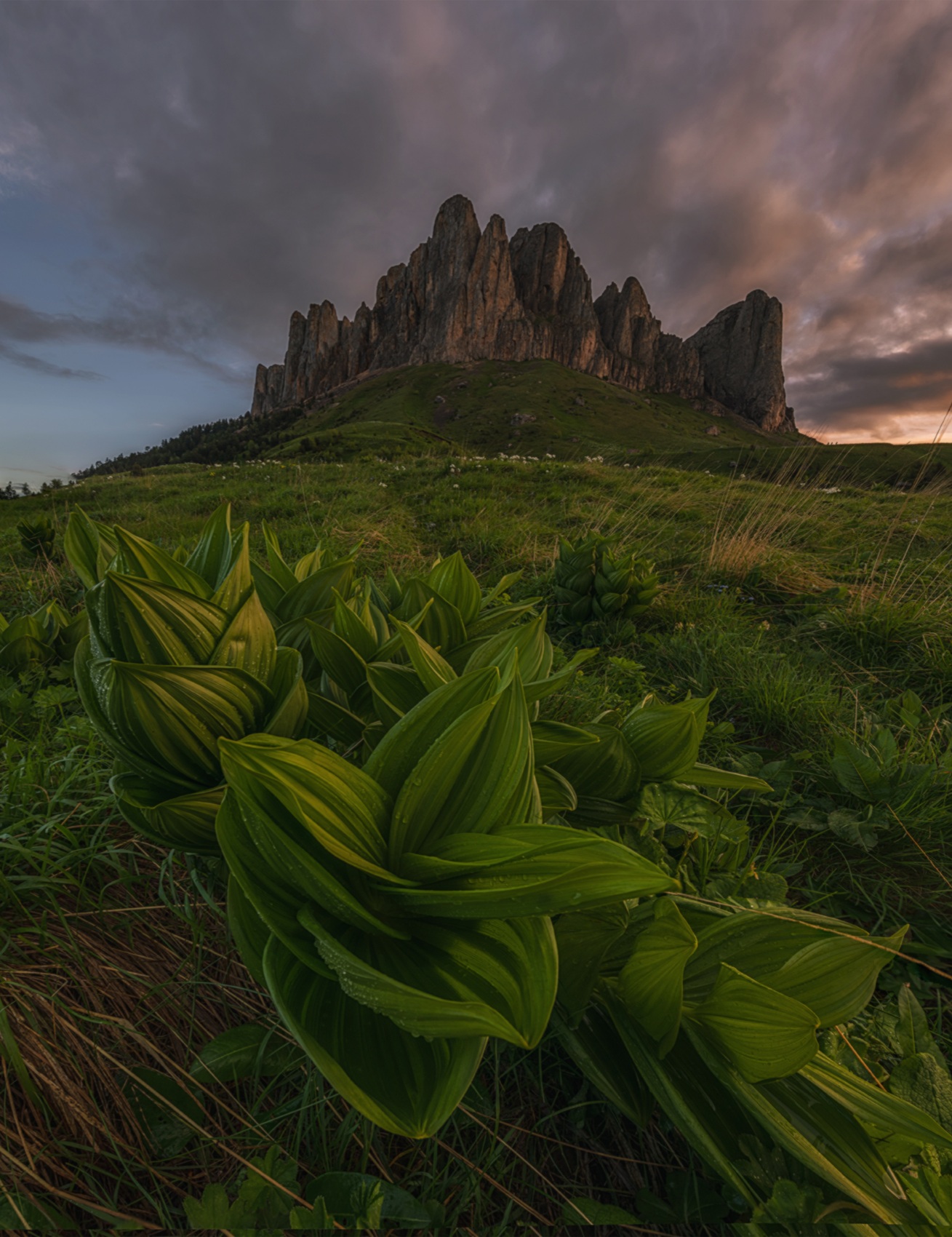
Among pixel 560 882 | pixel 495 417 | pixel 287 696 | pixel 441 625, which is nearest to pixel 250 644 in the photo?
pixel 287 696

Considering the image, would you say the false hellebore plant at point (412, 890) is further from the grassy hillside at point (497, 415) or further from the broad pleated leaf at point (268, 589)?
the grassy hillside at point (497, 415)

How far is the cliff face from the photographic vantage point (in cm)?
11775

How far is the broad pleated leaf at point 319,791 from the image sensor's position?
761mm

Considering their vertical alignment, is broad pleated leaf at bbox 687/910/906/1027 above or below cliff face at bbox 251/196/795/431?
below

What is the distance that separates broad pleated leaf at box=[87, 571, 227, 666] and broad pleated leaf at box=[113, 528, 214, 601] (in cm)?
13

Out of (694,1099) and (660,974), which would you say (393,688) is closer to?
(660,974)

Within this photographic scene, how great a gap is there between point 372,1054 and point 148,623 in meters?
0.86

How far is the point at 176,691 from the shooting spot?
3.23 ft

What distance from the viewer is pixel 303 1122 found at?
109 cm

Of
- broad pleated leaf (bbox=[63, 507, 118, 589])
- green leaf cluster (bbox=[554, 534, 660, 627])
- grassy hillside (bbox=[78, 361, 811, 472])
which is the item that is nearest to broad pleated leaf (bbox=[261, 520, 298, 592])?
broad pleated leaf (bbox=[63, 507, 118, 589])

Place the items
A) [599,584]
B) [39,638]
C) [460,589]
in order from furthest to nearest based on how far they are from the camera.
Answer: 1. [599,584]
2. [39,638]
3. [460,589]

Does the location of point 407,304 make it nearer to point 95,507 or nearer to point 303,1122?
point 95,507

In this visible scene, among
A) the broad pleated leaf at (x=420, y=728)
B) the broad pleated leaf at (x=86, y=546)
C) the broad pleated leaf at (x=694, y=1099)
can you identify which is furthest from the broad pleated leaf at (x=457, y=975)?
the broad pleated leaf at (x=86, y=546)

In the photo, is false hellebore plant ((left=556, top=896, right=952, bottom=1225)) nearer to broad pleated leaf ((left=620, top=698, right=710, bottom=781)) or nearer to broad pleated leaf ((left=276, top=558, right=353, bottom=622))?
broad pleated leaf ((left=620, top=698, right=710, bottom=781))
